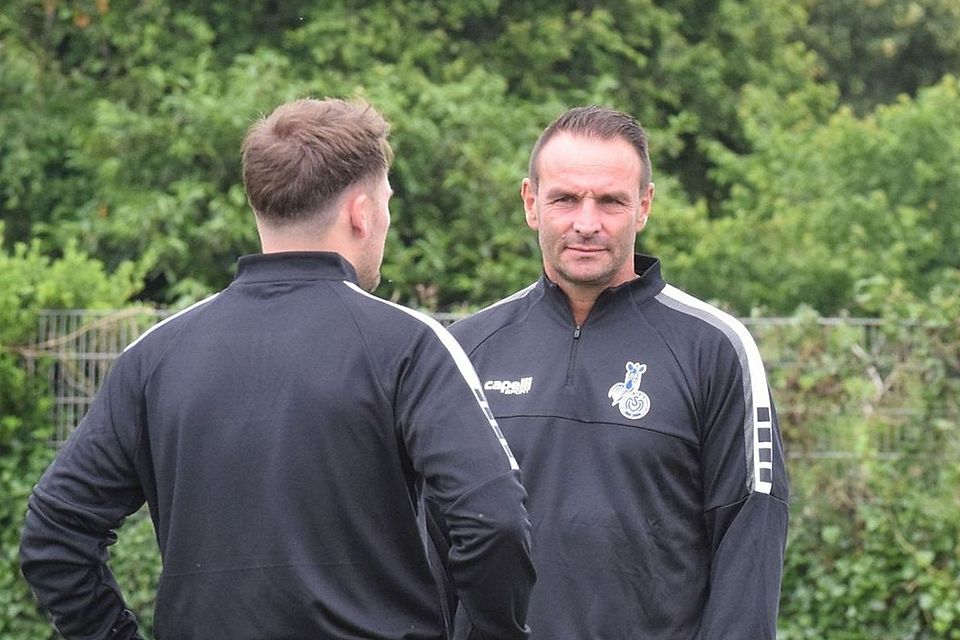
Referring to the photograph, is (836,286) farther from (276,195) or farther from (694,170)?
(276,195)

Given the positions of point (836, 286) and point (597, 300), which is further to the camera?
point (836, 286)

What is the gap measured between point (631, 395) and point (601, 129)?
2.26 ft

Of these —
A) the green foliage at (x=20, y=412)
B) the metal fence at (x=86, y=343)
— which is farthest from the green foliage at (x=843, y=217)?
the green foliage at (x=20, y=412)

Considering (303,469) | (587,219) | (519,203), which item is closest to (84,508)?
(303,469)

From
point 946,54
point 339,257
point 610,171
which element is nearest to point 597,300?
point 610,171

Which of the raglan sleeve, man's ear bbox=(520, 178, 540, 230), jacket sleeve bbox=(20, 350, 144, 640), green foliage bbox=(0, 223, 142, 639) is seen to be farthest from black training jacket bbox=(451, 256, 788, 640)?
green foliage bbox=(0, 223, 142, 639)

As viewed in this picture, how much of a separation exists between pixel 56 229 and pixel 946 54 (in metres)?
14.0

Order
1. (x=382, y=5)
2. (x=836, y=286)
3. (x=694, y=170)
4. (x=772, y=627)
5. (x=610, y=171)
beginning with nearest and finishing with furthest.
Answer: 1. (x=772, y=627)
2. (x=610, y=171)
3. (x=836, y=286)
4. (x=382, y=5)
5. (x=694, y=170)

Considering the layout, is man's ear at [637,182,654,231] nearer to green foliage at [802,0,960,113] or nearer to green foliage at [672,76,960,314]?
green foliage at [672,76,960,314]

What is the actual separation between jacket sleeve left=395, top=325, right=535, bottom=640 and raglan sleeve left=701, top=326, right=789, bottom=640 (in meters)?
0.76

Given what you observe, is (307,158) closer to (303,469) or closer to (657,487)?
(303,469)

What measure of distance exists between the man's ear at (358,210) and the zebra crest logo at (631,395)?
37.1 inches

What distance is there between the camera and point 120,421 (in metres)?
3.16

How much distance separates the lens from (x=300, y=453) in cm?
298
